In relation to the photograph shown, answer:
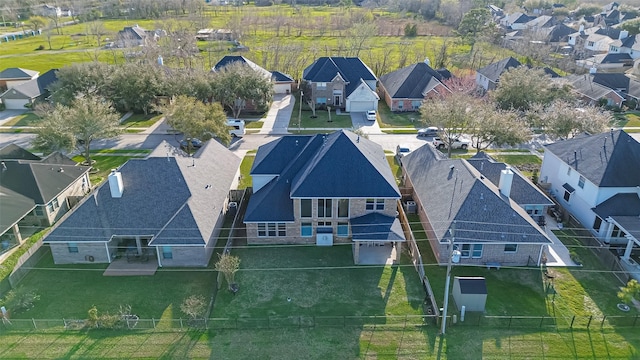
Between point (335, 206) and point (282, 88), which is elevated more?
point (335, 206)

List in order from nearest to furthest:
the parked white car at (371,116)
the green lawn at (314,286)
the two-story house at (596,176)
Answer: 1. the green lawn at (314,286)
2. the two-story house at (596,176)
3. the parked white car at (371,116)

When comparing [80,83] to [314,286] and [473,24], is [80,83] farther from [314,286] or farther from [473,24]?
[473,24]

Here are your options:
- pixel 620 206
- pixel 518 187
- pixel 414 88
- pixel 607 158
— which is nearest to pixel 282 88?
pixel 414 88

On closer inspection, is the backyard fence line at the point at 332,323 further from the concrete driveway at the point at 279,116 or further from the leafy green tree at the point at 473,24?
the leafy green tree at the point at 473,24

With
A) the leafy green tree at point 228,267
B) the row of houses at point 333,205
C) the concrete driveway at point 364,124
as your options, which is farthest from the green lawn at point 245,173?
the concrete driveway at point 364,124

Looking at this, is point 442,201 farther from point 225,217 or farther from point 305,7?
point 305,7

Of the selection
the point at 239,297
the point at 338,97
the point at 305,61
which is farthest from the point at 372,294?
the point at 305,61
